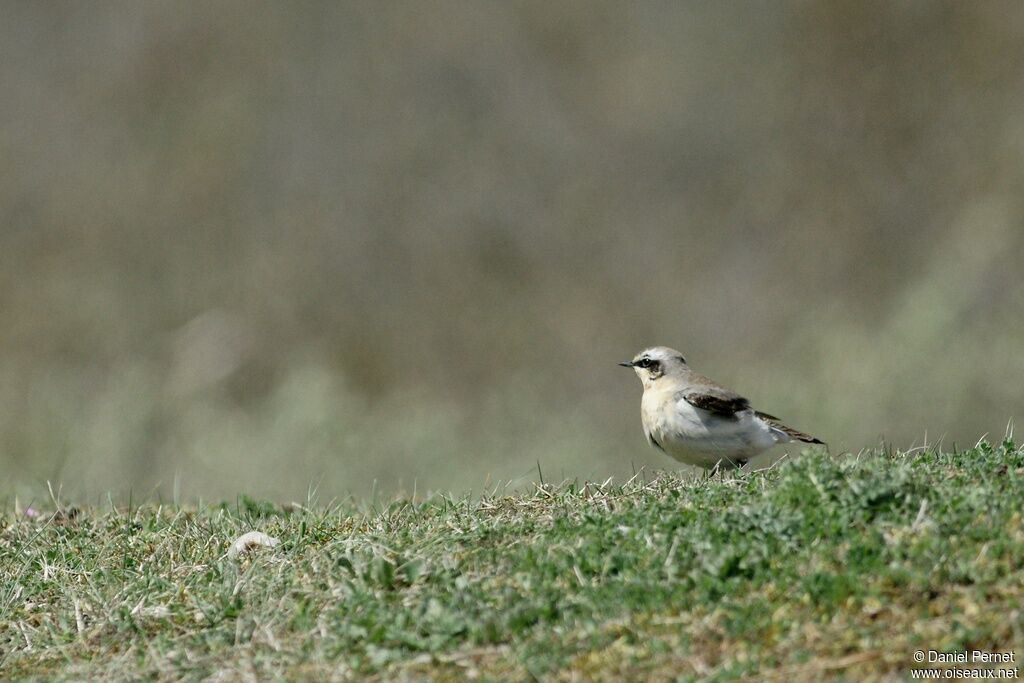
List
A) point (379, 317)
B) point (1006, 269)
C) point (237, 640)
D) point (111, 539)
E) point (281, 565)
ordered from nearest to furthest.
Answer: point (237, 640)
point (281, 565)
point (111, 539)
point (1006, 269)
point (379, 317)

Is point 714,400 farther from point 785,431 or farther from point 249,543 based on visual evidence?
point 249,543

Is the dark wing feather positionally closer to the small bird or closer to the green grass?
the small bird

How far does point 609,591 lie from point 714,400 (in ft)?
10.5

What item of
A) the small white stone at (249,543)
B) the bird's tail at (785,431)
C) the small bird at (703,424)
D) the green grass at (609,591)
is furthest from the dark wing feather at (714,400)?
the small white stone at (249,543)

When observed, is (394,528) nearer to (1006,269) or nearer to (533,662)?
(533,662)

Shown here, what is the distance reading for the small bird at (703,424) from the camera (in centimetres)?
837

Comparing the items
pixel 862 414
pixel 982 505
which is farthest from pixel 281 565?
pixel 862 414

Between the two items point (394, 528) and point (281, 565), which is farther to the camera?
point (394, 528)

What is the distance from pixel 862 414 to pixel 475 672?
1060cm

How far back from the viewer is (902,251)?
18625 mm

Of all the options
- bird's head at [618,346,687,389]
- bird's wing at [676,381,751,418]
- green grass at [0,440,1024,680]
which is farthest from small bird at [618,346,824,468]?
green grass at [0,440,1024,680]

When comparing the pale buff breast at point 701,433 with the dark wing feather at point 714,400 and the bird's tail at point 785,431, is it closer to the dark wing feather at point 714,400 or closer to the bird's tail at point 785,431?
the dark wing feather at point 714,400

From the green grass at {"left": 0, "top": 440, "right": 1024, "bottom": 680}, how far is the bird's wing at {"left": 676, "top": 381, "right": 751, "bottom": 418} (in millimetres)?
1623

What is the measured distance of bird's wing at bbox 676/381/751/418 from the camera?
848 centimetres
